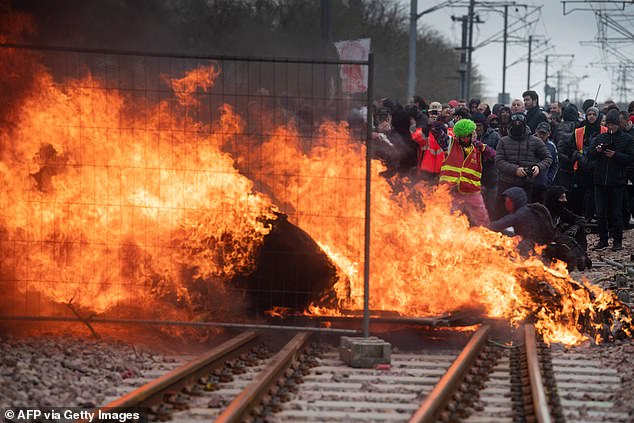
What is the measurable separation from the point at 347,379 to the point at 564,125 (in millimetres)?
12622

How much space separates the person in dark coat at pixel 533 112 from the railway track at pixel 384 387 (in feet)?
30.2

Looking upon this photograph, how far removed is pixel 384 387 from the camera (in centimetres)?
814

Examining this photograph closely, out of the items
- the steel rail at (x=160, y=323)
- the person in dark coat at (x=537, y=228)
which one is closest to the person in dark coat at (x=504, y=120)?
the person in dark coat at (x=537, y=228)

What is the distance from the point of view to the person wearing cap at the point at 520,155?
1537cm

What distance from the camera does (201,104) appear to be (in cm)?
1052

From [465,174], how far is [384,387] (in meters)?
5.54

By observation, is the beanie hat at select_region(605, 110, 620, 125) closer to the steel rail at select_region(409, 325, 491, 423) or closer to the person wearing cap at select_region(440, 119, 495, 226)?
the person wearing cap at select_region(440, 119, 495, 226)

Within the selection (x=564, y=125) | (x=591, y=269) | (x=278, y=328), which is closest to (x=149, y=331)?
(x=278, y=328)

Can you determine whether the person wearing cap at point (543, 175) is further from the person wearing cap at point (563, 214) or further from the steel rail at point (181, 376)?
the steel rail at point (181, 376)

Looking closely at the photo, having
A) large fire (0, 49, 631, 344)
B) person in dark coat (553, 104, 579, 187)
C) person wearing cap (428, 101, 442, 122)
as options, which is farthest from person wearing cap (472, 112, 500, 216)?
large fire (0, 49, 631, 344)

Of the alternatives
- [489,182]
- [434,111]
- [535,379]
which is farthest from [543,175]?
[535,379]

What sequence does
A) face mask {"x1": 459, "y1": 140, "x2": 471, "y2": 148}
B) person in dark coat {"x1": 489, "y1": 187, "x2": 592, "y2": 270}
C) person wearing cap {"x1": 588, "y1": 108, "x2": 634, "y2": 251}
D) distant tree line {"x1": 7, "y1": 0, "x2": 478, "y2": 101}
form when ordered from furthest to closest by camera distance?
person wearing cap {"x1": 588, "y1": 108, "x2": 634, "y2": 251} < person in dark coat {"x1": 489, "y1": 187, "x2": 592, "y2": 270} < face mask {"x1": 459, "y1": 140, "x2": 471, "y2": 148} < distant tree line {"x1": 7, "y1": 0, "x2": 478, "y2": 101}

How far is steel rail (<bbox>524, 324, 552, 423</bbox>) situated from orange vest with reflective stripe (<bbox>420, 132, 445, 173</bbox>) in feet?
15.9

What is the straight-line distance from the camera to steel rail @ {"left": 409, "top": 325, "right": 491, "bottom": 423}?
6793 millimetres
